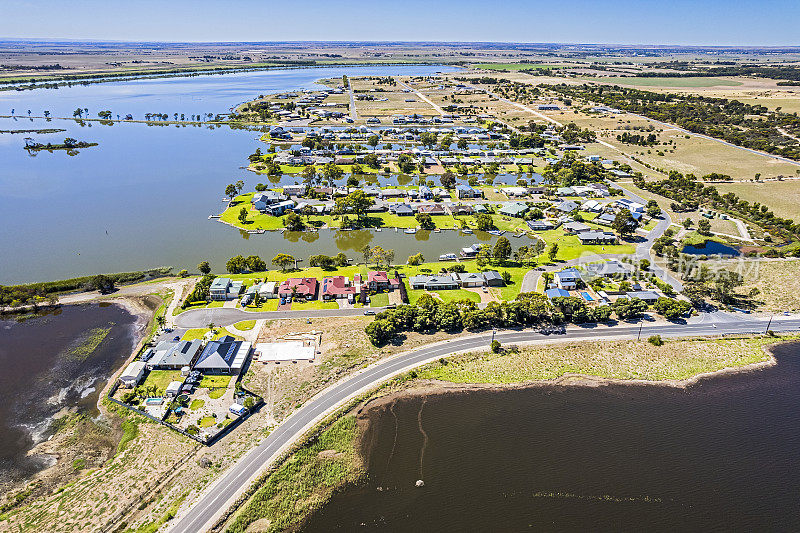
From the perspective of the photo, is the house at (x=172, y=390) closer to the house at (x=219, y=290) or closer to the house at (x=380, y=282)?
the house at (x=219, y=290)

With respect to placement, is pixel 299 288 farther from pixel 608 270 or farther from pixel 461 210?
pixel 608 270

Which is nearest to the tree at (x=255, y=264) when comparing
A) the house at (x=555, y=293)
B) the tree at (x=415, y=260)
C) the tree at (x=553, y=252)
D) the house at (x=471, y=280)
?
the tree at (x=415, y=260)

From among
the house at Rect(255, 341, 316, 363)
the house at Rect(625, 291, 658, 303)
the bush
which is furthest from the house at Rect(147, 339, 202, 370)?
the house at Rect(625, 291, 658, 303)

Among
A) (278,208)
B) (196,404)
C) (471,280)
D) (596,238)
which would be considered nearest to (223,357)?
(196,404)

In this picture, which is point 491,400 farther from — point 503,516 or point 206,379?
point 206,379

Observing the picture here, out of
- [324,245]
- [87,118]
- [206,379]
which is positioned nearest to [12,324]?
[206,379]
